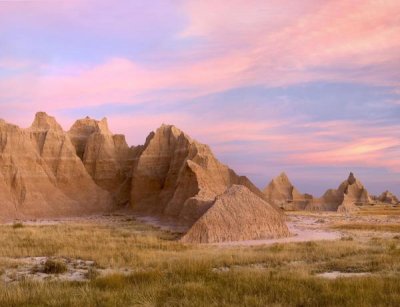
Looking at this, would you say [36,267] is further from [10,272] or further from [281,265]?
[281,265]

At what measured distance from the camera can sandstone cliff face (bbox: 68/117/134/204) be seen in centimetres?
7088

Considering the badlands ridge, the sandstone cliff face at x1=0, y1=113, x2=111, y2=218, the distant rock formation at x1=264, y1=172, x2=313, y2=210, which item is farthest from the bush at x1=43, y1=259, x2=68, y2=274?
the distant rock formation at x1=264, y1=172, x2=313, y2=210

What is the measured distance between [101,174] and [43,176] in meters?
11.3

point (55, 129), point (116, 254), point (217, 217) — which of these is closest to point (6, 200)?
point (55, 129)

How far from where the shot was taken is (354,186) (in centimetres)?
10538

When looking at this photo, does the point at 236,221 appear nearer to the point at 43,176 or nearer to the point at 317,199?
the point at 43,176

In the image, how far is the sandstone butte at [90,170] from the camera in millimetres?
54156

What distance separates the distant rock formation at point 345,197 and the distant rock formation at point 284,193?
126 inches

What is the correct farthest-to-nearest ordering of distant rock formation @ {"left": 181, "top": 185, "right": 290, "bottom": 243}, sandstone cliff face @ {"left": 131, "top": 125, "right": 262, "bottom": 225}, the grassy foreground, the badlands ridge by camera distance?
1. the badlands ridge
2. sandstone cliff face @ {"left": 131, "top": 125, "right": 262, "bottom": 225}
3. distant rock formation @ {"left": 181, "top": 185, "right": 290, "bottom": 243}
4. the grassy foreground

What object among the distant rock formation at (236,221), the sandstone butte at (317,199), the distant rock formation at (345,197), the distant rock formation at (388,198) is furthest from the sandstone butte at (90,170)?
the distant rock formation at (388,198)

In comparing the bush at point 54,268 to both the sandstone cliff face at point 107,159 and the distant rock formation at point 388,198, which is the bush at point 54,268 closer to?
the sandstone cliff face at point 107,159

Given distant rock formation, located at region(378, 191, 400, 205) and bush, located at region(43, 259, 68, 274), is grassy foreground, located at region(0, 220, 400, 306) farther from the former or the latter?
distant rock formation, located at region(378, 191, 400, 205)

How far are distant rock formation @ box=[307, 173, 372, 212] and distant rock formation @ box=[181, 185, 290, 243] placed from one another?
63.6m

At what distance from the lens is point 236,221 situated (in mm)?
29453
